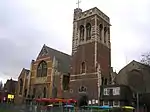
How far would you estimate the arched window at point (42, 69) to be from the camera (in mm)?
61559

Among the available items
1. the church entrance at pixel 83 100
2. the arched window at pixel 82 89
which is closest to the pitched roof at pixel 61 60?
the arched window at pixel 82 89

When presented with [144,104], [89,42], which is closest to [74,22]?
[89,42]

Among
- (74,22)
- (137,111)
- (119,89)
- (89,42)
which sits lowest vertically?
(137,111)

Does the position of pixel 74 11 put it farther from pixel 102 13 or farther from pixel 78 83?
pixel 78 83

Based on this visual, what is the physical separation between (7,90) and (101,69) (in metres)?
52.5

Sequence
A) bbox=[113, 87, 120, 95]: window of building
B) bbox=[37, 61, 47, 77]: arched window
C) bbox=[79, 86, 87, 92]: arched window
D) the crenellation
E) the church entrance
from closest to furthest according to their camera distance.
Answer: bbox=[113, 87, 120, 95]: window of building
the church entrance
bbox=[79, 86, 87, 92]: arched window
the crenellation
bbox=[37, 61, 47, 77]: arched window

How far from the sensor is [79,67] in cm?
5366

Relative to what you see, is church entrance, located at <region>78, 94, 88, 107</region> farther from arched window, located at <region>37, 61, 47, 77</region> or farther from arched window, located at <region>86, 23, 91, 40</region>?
arched window, located at <region>37, 61, 47, 77</region>

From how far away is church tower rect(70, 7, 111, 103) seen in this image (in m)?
49.9

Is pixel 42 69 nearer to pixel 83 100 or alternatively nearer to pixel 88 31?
pixel 88 31

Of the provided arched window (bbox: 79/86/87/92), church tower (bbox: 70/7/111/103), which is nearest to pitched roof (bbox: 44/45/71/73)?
church tower (bbox: 70/7/111/103)

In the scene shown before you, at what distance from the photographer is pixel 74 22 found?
5903cm

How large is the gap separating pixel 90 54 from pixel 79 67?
13.2ft

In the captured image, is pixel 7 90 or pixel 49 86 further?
pixel 7 90
